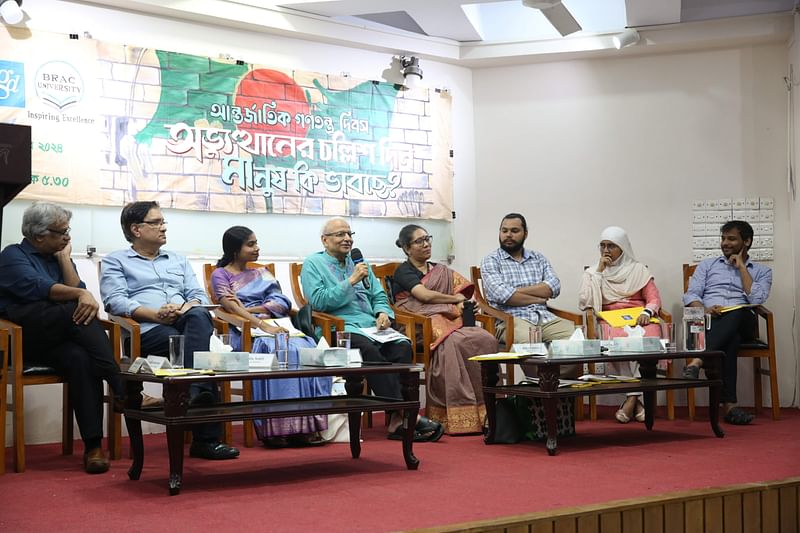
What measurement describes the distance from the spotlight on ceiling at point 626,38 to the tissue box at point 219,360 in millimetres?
4001

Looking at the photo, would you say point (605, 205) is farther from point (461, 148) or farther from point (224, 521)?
point (224, 521)

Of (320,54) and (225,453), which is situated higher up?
(320,54)

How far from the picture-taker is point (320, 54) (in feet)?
20.5

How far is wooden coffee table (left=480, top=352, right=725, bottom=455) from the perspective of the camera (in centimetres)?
422

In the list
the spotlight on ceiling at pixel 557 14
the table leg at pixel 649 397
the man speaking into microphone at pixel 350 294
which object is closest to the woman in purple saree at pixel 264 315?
the man speaking into microphone at pixel 350 294

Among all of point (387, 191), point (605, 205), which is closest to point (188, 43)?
point (387, 191)

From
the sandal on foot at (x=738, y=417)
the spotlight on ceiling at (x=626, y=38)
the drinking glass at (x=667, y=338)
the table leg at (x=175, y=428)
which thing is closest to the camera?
the table leg at (x=175, y=428)

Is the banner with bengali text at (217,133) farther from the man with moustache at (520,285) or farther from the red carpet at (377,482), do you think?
the red carpet at (377,482)

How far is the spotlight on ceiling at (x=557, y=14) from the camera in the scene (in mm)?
5617

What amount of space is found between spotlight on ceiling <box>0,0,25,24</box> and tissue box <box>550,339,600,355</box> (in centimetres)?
322

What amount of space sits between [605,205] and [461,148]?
43.6 inches

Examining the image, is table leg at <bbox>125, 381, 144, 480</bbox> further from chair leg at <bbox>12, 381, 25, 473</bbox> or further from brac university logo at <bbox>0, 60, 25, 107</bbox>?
brac university logo at <bbox>0, 60, 25, 107</bbox>

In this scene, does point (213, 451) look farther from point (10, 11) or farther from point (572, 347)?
point (10, 11)

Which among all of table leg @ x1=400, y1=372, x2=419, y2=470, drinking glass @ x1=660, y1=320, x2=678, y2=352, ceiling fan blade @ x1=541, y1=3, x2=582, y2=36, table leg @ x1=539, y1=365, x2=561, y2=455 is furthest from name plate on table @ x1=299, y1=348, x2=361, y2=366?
ceiling fan blade @ x1=541, y1=3, x2=582, y2=36
